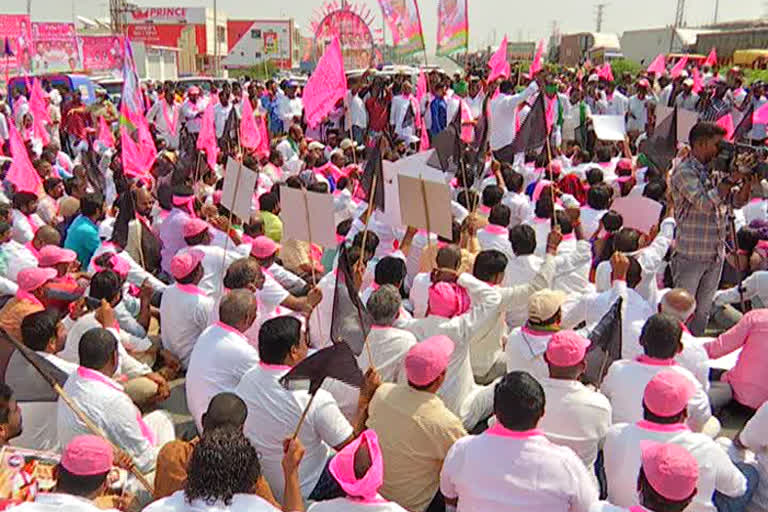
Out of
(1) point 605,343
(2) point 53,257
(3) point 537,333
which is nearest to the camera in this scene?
(1) point 605,343

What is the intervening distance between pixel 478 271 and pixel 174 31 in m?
64.3

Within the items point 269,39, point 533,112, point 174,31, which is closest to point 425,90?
point 533,112

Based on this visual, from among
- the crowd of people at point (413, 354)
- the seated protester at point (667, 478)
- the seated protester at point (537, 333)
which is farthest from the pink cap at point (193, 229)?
the seated protester at point (667, 478)

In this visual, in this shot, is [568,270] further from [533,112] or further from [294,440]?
[294,440]

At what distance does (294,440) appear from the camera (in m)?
2.92

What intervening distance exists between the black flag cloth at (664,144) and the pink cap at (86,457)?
21.7ft

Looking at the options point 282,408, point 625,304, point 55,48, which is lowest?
point 282,408

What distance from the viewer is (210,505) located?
2498mm

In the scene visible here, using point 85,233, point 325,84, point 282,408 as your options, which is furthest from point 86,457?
point 325,84

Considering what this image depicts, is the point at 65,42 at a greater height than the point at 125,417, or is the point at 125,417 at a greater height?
the point at 65,42

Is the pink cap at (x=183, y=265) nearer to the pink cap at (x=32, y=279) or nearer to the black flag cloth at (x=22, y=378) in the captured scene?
the pink cap at (x=32, y=279)

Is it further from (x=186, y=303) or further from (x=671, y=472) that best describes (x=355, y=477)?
(x=186, y=303)

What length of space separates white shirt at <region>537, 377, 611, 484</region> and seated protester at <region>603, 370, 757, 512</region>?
25 centimetres

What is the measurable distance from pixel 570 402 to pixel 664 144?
5.07 metres
